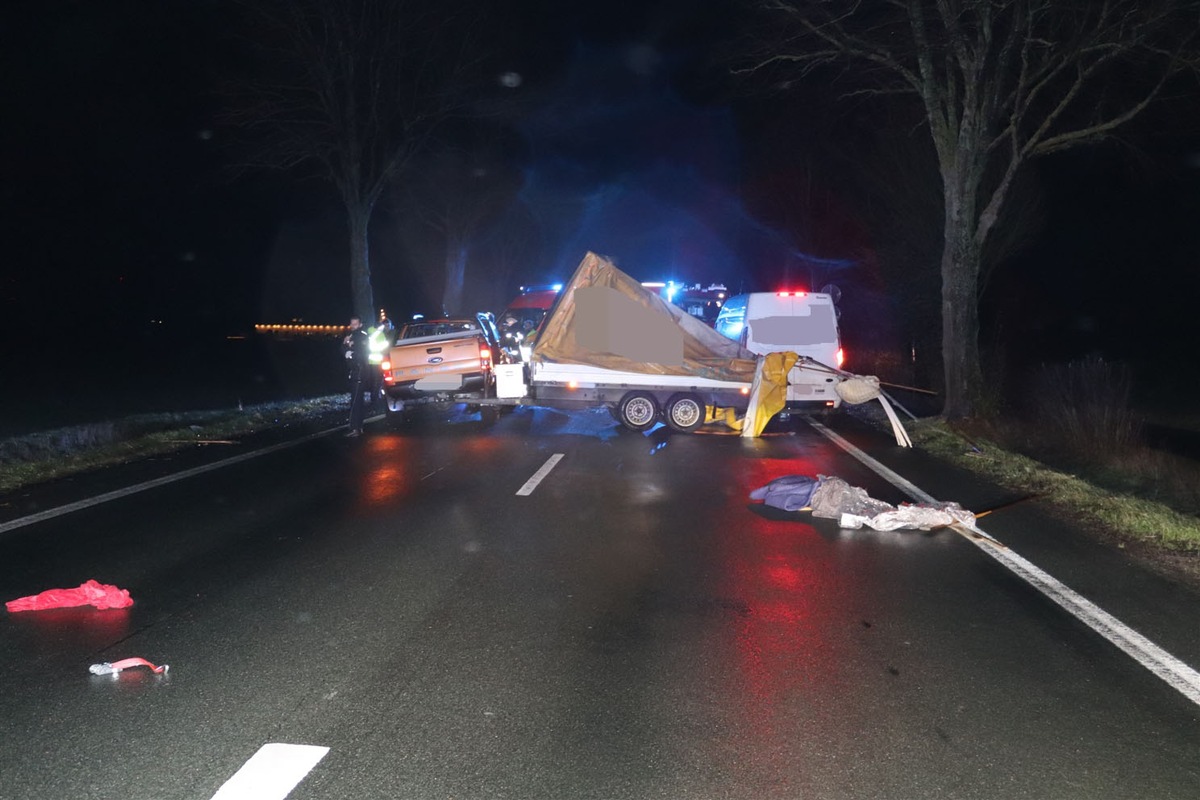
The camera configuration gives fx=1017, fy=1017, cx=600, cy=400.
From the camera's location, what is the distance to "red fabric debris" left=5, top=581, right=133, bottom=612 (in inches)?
268

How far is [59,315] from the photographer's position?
45156mm

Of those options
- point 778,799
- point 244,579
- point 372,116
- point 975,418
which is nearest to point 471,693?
point 778,799

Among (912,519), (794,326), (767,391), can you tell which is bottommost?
(912,519)

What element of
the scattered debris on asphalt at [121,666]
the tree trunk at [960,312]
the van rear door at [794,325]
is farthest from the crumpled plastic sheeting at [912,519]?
the tree trunk at [960,312]

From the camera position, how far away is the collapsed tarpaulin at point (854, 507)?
927cm

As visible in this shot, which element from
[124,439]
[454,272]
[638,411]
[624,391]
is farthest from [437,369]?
[454,272]

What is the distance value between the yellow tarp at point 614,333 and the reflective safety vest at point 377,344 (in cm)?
309

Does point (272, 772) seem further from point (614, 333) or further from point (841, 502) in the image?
point (614, 333)

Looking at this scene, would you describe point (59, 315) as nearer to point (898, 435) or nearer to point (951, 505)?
point (898, 435)

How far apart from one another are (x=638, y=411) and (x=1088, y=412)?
679 centimetres

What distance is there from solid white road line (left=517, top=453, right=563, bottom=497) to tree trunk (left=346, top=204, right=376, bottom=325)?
17199 millimetres

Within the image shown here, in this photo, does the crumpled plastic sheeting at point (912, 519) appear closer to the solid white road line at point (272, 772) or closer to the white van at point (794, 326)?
the solid white road line at point (272, 772)

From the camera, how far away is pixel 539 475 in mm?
12289

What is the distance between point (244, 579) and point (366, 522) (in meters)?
2.04
